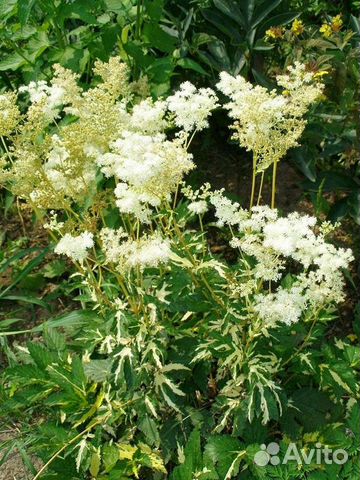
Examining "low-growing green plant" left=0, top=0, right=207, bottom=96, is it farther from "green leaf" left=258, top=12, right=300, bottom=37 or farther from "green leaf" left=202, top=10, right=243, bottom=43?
"green leaf" left=258, top=12, right=300, bottom=37

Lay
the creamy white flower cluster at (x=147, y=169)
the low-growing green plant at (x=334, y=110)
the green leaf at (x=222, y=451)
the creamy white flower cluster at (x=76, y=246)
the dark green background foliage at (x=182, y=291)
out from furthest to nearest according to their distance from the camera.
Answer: the low-growing green plant at (x=334, y=110), the dark green background foliage at (x=182, y=291), the green leaf at (x=222, y=451), the creamy white flower cluster at (x=76, y=246), the creamy white flower cluster at (x=147, y=169)

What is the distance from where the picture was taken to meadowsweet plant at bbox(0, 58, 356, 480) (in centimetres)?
206

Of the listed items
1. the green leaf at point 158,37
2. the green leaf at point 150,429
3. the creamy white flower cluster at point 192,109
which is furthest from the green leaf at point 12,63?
the green leaf at point 150,429

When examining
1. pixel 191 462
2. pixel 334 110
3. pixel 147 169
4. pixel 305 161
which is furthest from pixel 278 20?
pixel 191 462

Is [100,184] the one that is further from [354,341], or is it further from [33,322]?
[354,341]

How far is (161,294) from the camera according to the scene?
7.90ft

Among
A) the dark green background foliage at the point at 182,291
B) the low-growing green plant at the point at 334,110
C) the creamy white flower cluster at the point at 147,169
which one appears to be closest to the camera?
the creamy white flower cluster at the point at 147,169

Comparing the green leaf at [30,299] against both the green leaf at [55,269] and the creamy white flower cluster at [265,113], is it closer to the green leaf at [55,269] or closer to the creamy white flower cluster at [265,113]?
the green leaf at [55,269]

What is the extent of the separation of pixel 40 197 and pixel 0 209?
6.64 ft

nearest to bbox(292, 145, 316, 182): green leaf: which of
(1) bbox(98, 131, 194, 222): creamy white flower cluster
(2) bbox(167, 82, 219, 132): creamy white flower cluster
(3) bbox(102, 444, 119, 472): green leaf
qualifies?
(2) bbox(167, 82, 219, 132): creamy white flower cluster

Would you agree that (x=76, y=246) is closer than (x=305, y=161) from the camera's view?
Yes

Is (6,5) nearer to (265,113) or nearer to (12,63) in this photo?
(12,63)

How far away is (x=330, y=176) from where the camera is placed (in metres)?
3.36

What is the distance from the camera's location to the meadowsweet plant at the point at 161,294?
6.77ft
